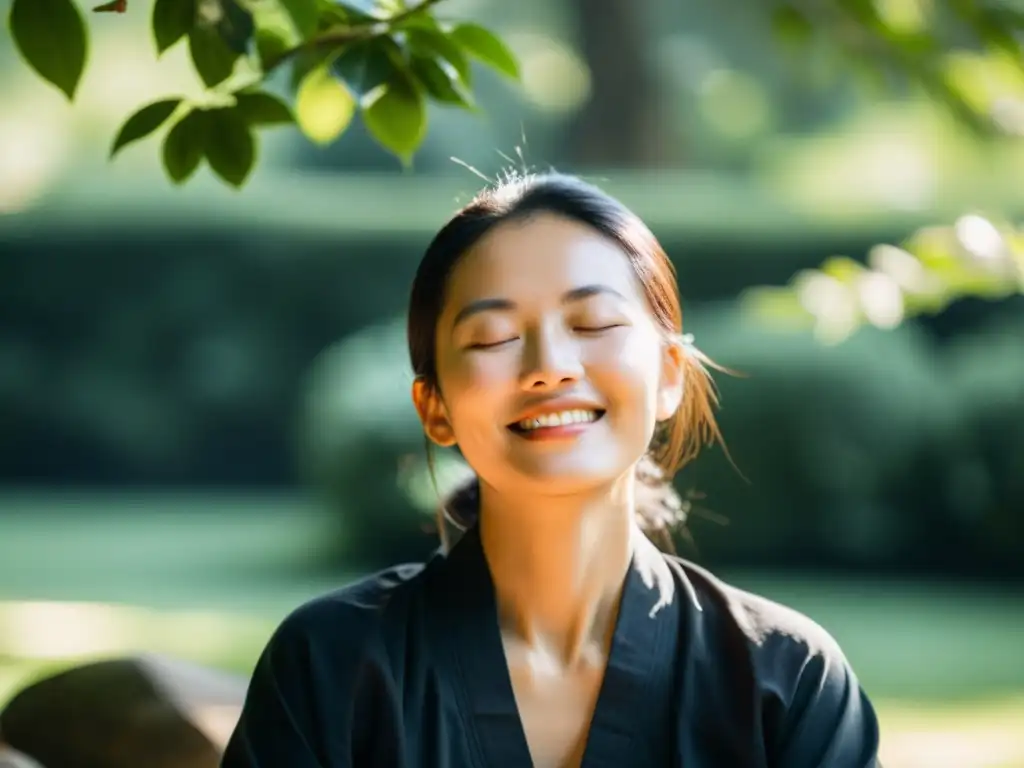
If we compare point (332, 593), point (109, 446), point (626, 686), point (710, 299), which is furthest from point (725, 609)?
point (109, 446)

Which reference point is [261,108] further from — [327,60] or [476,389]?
[476,389]

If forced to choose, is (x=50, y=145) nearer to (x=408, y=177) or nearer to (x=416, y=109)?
(x=408, y=177)

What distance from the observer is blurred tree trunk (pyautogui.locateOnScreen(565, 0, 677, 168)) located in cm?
829

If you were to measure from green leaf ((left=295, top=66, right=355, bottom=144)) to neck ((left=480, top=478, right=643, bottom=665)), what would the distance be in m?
0.62

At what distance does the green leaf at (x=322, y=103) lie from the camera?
193 cm

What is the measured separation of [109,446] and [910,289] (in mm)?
6894

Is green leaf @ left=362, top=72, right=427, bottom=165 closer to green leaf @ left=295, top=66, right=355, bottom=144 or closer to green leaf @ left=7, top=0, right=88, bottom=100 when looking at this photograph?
green leaf @ left=295, top=66, right=355, bottom=144

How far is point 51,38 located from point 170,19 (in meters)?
0.16

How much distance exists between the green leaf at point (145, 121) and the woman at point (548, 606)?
36 centimetres

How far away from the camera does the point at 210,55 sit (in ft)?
5.38

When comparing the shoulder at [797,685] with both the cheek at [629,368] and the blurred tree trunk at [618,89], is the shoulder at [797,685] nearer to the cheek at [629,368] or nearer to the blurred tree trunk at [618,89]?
the cheek at [629,368]

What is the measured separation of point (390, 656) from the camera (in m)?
1.50

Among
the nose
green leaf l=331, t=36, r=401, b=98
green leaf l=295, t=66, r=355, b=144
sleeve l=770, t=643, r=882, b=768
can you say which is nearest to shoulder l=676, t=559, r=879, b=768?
sleeve l=770, t=643, r=882, b=768

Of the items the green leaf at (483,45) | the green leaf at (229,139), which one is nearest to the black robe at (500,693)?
the green leaf at (229,139)
